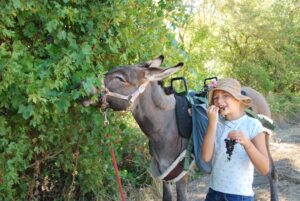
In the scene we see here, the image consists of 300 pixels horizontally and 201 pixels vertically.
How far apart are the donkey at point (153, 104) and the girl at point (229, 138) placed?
911 millimetres

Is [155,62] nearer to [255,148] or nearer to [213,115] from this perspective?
[213,115]

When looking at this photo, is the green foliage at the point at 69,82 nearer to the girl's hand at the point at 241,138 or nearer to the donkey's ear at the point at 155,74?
the donkey's ear at the point at 155,74

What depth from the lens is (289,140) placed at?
10352 millimetres

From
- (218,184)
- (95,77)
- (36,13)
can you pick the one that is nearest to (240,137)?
(218,184)

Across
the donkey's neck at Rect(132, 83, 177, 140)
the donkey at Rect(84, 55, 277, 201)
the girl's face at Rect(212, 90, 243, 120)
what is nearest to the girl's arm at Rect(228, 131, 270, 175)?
the girl's face at Rect(212, 90, 243, 120)

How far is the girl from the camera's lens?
9.41ft

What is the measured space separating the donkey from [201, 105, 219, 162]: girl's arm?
1.04 meters

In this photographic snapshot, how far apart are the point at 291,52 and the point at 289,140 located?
7.60 m

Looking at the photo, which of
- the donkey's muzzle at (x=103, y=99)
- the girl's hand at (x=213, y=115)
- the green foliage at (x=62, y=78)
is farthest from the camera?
the donkey's muzzle at (x=103, y=99)

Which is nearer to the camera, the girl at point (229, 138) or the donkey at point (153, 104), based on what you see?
the girl at point (229, 138)

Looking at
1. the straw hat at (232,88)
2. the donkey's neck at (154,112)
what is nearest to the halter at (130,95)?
the donkey's neck at (154,112)

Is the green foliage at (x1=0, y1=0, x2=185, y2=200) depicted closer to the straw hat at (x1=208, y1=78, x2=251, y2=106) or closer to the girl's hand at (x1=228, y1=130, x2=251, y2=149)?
the straw hat at (x1=208, y1=78, x2=251, y2=106)

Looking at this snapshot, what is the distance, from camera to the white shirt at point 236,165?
2949 millimetres

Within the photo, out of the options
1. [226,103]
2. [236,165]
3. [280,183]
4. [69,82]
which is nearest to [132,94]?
[69,82]
